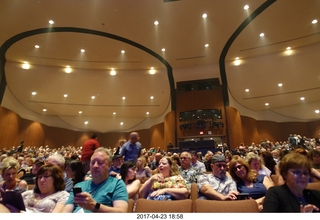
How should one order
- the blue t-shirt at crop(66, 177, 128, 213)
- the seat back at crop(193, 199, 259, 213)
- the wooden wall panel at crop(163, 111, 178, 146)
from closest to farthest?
the blue t-shirt at crop(66, 177, 128, 213), the seat back at crop(193, 199, 259, 213), the wooden wall panel at crop(163, 111, 178, 146)

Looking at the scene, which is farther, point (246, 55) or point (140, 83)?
point (140, 83)

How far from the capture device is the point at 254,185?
241cm

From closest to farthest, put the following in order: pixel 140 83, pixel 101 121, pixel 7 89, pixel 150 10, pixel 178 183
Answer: pixel 178 183 → pixel 150 10 → pixel 7 89 → pixel 140 83 → pixel 101 121

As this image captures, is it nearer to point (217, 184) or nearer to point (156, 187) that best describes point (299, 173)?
point (217, 184)

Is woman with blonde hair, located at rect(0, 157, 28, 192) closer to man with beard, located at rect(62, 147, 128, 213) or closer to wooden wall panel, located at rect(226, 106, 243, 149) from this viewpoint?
man with beard, located at rect(62, 147, 128, 213)

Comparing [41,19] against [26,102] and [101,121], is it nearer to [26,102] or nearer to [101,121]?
[26,102]

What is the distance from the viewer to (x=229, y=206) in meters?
1.83

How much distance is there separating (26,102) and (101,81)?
576 centimetres

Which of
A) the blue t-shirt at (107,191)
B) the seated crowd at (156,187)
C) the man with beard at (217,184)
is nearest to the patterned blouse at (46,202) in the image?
the seated crowd at (156,187)

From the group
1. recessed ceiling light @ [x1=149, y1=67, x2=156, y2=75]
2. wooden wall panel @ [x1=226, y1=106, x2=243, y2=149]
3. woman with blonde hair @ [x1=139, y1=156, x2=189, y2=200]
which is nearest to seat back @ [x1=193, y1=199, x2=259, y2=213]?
woman with blonde hair @ [x1=139, y1=156, x2=189, y2=200]

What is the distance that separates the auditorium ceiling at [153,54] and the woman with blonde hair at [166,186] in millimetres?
7102

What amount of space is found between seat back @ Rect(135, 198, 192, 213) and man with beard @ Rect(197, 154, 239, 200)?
439mm

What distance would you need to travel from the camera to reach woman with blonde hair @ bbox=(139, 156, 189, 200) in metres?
2.27
